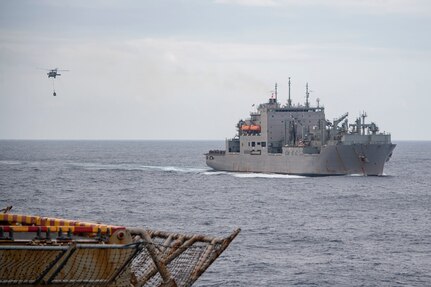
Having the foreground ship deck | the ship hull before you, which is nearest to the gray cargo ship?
the ship hull

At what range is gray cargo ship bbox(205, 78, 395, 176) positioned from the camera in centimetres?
10962

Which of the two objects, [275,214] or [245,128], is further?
[245,128]

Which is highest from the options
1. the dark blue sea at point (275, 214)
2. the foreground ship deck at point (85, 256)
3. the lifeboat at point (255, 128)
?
the lifeboat at point (255, 128)

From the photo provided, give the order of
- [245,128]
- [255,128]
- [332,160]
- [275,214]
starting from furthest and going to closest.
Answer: [245,128]
[255,128]
[332,160]
[275,214]

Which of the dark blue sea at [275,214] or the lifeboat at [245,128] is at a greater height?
the lifeboat at [245,128]

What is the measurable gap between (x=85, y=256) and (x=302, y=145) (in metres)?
97.6

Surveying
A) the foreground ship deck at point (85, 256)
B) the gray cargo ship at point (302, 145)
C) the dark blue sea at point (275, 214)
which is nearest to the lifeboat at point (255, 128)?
the gray cargo ship at point (302, 145)

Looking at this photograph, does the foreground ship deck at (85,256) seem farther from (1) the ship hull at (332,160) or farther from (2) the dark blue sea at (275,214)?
(1) the ship hull at (332,160)

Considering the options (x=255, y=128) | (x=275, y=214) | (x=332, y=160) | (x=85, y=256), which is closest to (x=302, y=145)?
(x=332, y=160)

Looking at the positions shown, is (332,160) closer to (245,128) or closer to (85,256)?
(245,128)

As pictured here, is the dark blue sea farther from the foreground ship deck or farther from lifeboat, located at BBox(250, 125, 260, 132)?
the foreground ship deck

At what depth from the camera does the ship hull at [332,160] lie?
109100 millimetres

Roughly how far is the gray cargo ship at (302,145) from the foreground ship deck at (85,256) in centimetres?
9160

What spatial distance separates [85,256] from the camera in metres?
16.8
